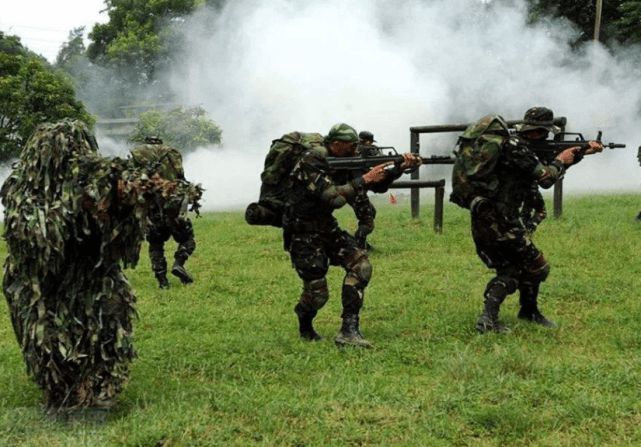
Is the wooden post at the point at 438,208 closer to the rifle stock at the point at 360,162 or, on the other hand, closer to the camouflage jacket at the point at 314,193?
the rifle stock at the point at 360,162

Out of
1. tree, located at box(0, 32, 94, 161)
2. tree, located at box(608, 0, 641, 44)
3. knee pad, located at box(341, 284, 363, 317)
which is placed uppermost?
tree, located at box(608, 0, 641, 44)

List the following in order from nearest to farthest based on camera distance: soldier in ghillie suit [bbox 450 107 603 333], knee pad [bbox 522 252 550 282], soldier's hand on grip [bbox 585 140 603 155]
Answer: soldier in ghillie suit [bbox 450 107 603 333], knee pad [bbox 522 252 550 282], soldier's hand on grip [bbox 585 140 603 155]

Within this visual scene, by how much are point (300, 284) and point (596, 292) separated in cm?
300

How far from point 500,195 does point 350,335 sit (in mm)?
1620

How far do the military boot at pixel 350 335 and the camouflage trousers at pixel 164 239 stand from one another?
10.6 feet

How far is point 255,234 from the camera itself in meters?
12.6

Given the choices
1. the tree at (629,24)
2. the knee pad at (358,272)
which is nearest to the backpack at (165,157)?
the knee pad at (358,272)

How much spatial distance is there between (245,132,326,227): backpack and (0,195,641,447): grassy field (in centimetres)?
99

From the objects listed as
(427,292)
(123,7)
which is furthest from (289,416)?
(123,7)

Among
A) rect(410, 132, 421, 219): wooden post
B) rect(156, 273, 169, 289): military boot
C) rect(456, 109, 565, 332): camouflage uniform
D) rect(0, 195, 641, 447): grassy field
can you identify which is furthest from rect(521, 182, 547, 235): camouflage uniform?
rect(410, 132, 421, 219): wooden post

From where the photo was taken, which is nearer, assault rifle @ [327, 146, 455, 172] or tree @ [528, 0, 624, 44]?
assault rifle @ [327, 146, 455, 172]

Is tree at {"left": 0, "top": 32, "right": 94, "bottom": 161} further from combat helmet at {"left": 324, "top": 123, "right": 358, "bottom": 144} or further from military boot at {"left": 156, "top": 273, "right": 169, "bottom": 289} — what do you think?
combat helmet at {"left": 324, "top": 123, "right": 358, "bottom": 144}

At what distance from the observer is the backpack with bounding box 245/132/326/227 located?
6.28m

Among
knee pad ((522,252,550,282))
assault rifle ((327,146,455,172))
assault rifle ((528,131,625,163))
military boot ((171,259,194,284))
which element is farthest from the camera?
military boot ((171,259,194,284))
